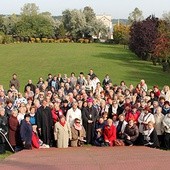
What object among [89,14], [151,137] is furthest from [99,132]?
[89,14]

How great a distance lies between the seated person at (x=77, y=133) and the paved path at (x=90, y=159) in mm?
521

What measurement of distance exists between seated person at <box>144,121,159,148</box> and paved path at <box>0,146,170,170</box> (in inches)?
14.5

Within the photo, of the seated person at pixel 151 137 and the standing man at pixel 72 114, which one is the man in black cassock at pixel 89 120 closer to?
the standing man at pixel 72 114

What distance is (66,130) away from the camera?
46.6 feet

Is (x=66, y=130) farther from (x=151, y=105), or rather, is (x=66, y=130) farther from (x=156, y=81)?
(x=156, y=81)

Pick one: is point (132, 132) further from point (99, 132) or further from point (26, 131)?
point (26, 131)

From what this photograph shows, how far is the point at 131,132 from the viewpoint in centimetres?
1430

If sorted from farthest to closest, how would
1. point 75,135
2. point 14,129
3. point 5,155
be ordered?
point 75,135
point 14,129
point 5,155

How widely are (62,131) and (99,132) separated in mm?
1318

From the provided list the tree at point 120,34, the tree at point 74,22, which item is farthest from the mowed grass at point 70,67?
the tree at point 74,22

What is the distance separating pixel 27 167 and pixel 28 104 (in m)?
3.78

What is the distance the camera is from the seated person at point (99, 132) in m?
14.7

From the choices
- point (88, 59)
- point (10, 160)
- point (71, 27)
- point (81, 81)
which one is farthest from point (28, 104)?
point (71, 27)

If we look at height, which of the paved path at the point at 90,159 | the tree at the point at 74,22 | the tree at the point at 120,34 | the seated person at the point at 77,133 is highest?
the tree at the point at 74,22
